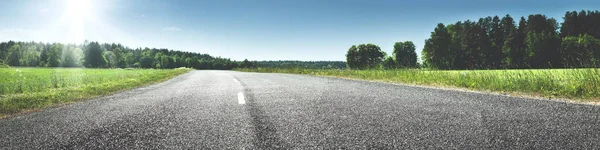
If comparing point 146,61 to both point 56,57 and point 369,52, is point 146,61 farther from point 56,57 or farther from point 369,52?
point 369,52

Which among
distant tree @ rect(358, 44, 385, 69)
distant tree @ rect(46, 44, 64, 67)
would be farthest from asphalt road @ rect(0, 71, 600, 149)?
distant tree @ rect(46, 44, 64, 67)

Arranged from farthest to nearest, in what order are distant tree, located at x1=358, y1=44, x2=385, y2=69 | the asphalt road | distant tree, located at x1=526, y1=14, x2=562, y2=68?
distant tree, located at x1=358, y1=44, x2=385, y2=69 → distant tree, located at x1=526, y1=14, x2=562, y2=68 → the asphalt road

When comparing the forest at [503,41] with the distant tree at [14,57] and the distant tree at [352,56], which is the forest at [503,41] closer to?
the distant tree at [352,56]

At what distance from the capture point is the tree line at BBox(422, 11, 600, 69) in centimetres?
5580

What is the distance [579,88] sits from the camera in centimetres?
738

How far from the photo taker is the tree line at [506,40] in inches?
2197

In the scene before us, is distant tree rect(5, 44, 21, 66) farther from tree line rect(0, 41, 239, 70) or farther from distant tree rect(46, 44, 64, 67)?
distant tree rect(46, 44, 64, 67)

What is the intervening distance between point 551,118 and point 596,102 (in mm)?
3053

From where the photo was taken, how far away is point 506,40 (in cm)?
6481

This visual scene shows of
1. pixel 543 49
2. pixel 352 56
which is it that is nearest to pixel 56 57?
pixel 352 56

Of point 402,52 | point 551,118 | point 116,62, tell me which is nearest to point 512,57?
point 402,52

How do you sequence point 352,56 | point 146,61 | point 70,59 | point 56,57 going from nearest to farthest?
point 352,56 < point 70,59 < point 56,57 < point 146,61

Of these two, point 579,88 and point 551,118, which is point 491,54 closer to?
point 579,88

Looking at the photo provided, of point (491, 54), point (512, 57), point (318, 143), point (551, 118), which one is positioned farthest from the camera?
point (491, 54)
